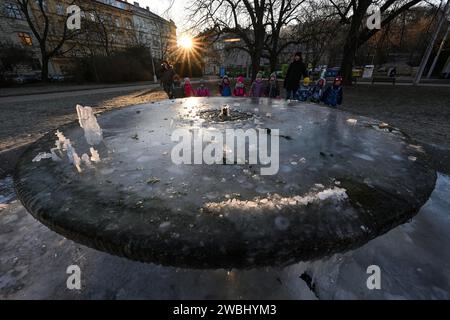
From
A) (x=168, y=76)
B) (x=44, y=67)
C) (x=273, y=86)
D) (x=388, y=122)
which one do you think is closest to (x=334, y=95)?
(x=388, y=122)

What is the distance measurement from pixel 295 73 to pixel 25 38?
3366 cm

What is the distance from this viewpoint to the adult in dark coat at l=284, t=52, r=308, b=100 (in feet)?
21.3

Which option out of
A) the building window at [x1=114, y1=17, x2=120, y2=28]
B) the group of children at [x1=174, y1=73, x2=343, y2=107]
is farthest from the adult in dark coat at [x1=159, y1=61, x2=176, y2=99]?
the building window at [x1=114, y1=17, x2=120, y2=28]

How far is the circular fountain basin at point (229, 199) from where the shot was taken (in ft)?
3.65

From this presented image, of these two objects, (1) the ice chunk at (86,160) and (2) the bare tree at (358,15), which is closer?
(1) the ice chunk at (86,160)

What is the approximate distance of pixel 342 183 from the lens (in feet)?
5.20

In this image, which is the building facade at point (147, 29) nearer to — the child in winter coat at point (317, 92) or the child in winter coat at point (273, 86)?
the child in winter coat at point (273, 86)

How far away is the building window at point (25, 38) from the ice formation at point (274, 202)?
3627 cm

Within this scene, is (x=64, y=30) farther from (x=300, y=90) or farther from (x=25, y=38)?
(x=300, y=90)

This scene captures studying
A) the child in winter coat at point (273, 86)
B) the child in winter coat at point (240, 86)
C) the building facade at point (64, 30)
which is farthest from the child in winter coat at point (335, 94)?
the building facade at point (64, 30)

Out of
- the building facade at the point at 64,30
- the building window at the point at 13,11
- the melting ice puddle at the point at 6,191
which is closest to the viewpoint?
the melting ice puddle at the point at 6,191

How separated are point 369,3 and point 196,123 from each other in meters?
13.3

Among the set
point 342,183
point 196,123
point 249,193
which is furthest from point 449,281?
point 196,123

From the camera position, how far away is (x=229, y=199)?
1411mm
